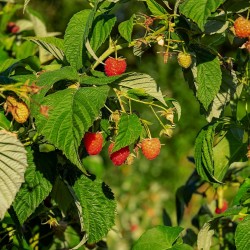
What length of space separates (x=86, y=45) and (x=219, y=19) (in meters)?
0.28

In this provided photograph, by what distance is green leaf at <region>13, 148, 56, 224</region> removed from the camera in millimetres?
1249

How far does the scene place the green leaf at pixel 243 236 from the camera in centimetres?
133

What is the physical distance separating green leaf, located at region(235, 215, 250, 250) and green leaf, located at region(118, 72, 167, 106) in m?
0.28

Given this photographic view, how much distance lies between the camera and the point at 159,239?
146cm

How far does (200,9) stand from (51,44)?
345mm

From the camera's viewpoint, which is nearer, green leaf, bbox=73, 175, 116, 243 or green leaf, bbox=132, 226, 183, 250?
green leaf, bbox=73, 175, 116, 243

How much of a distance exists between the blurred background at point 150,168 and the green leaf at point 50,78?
2.42m

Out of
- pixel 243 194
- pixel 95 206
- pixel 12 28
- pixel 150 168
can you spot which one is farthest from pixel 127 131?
pixel 150 168

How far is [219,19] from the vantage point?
139 centimetres

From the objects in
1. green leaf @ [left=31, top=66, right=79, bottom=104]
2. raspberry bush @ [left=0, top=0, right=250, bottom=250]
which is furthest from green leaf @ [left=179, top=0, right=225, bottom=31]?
green leaf @ [left=31, top=66, right=79, bottom=104]

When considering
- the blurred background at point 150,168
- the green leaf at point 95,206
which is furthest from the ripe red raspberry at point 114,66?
the blurred background at point 150,168

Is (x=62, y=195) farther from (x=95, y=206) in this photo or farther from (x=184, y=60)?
(x=184, y=60)

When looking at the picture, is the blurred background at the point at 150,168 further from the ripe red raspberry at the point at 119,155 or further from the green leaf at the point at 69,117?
the green leaf at the point at 69,117

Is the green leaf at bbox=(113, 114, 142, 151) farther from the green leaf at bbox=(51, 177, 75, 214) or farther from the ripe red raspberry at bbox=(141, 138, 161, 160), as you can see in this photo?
the green leaf at bbox=(51, 177, 75, 214)
